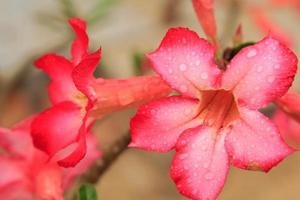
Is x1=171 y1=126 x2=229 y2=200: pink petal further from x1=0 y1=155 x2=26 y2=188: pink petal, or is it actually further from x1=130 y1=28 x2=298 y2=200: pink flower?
x1=0 y1=155 x2=26 y2=188: pink petal

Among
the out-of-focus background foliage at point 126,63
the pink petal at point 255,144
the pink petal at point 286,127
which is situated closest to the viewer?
the pink petal at point 255,144

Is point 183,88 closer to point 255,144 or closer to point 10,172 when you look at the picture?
point 255,144

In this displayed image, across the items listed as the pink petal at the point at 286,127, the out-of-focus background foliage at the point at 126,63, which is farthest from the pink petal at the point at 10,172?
the out-of-focus background foliage at the point at 126,63

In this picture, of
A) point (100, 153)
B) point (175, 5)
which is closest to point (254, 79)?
point (100, 153)

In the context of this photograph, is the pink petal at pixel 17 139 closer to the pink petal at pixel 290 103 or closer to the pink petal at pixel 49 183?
the pink petal at pixel 49 183

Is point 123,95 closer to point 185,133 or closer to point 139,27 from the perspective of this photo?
point 185,133

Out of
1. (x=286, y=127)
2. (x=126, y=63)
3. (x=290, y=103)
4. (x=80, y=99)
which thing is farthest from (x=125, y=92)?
(x=126, y=63)
